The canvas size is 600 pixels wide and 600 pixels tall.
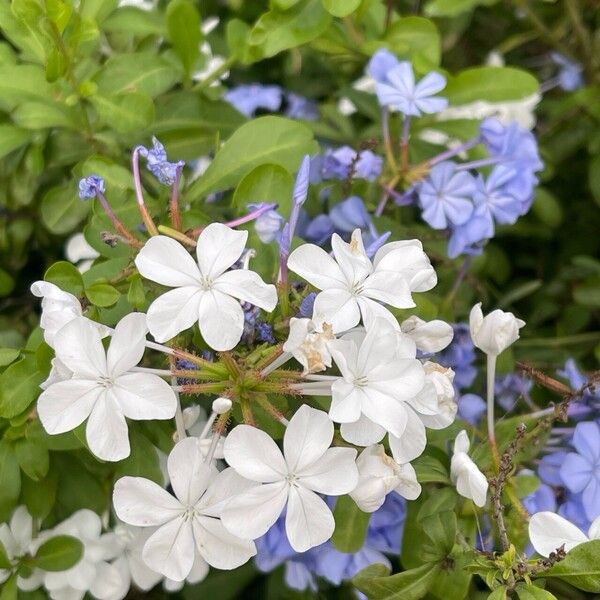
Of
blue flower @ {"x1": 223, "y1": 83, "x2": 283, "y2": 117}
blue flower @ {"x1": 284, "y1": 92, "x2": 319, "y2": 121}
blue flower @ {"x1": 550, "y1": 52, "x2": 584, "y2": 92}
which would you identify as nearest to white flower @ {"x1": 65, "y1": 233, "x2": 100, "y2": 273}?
blue flower @ {"x1": 223, "y1": 83, "x2": 283, "y2": 117}

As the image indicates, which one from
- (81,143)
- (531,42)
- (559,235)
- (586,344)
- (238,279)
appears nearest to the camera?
(238,279)

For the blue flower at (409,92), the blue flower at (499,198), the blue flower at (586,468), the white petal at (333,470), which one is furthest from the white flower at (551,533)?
the blue flower at (409,92)

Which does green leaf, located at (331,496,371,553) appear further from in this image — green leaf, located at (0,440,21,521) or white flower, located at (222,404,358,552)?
green leaf, located at (0,440,21,521)

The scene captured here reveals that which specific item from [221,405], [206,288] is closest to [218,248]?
[206,288]

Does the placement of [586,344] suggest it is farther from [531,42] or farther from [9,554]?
[9,554]

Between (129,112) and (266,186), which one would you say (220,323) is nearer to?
(266,186)

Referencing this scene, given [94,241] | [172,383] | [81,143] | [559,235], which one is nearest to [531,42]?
[559,235]

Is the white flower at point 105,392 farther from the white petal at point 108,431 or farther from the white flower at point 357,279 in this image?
the white flower at point 357,279
